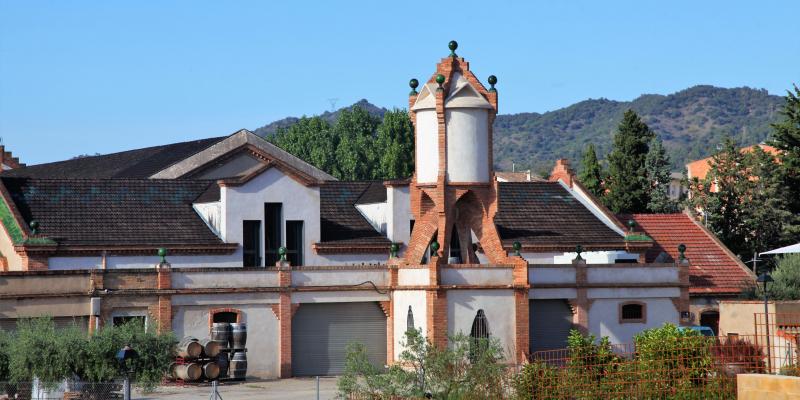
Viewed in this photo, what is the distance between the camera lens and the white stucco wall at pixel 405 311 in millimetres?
45062

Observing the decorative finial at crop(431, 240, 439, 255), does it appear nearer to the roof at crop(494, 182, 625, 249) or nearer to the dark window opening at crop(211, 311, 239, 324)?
the dark window opening at crop(211, 311, 239, 324)

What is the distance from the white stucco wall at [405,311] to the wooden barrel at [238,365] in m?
5.02

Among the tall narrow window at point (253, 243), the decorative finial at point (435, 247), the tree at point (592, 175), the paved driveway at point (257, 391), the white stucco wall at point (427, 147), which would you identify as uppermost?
the tree at point (592, 175)

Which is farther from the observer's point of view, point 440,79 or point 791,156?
point 791,156

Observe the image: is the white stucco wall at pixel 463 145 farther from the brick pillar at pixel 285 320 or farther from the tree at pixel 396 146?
the tree at pixel 396 146

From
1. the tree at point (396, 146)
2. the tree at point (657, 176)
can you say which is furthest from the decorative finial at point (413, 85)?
the tree at point (396, 146)

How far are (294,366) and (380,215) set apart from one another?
849cm

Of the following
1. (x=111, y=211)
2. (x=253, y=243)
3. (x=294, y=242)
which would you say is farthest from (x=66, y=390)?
(x=294, y=242)

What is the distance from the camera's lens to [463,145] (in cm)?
4547

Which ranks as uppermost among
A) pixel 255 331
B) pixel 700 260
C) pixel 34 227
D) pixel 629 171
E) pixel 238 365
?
pixel 629 171

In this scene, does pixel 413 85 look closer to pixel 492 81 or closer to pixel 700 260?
pixel 492 81

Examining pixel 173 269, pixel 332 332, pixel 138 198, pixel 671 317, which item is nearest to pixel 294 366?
pixel 332 332

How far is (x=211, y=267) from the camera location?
4803cm

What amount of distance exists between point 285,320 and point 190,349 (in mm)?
4371
